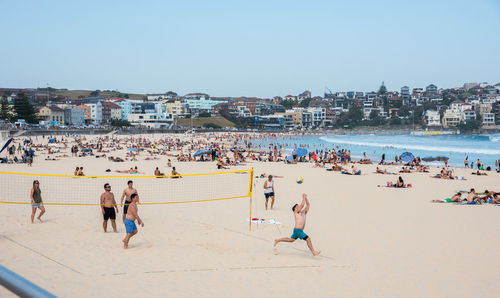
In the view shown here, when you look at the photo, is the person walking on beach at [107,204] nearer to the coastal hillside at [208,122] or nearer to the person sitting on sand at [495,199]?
the person sitting on sand at [495,199]

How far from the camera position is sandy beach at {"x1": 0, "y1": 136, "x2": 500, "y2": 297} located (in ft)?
18.6

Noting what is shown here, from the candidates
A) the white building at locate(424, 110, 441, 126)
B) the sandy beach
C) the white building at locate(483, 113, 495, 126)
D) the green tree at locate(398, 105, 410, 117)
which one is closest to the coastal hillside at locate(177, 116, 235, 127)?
the green tree at locate(398, 105, 410, 117)

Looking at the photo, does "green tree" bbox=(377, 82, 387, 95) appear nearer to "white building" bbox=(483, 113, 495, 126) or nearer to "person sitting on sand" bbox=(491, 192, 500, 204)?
"white building" bbox=(483, 113, 495, 126)

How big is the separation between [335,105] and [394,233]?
156849 mm

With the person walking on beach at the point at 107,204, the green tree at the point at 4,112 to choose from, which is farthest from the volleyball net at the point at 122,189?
the green tree at the point at 4,112

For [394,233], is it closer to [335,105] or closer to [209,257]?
[209,257]

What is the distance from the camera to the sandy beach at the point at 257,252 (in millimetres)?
5668

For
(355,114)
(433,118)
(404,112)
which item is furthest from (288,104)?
(433,118)

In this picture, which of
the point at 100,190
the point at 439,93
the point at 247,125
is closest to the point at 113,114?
the point at 247,125

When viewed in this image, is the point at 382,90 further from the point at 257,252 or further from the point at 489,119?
the point at 257,252

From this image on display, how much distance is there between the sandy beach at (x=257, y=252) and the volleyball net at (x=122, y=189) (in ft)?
1.63

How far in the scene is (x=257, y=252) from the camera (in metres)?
7.20

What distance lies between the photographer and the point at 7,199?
11242 mm

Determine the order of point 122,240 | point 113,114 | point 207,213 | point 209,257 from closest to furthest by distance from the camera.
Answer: point 209,257 < point 122,240 < point 207,213 < point 113,114
